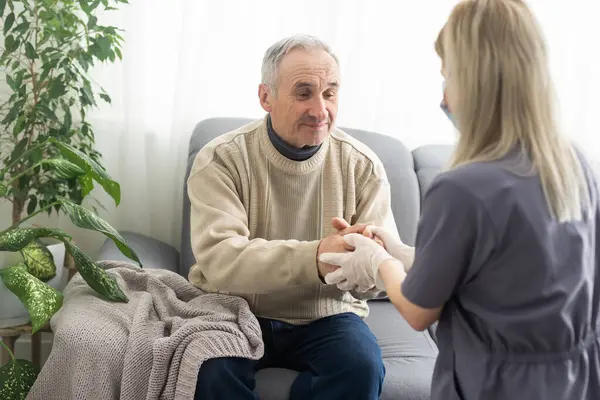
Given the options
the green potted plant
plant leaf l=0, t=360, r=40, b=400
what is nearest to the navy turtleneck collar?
the green potted plant

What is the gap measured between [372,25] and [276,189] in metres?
0.93

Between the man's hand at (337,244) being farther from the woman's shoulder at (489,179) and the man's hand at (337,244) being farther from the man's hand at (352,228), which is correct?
the woman's shoulder at (489,179)

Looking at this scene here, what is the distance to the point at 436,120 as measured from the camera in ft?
9.37

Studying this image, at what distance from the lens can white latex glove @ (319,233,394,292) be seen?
65.3 inches

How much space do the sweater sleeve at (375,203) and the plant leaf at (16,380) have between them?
95 centimetres

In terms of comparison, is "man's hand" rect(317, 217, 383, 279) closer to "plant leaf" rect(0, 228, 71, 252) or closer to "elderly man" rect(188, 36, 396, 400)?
"elderly man" rect(188, 36, 396, 400)

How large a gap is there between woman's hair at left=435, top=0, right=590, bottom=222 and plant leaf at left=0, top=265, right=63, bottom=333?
1.11 meters

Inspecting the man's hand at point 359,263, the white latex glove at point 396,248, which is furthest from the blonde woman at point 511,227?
the white latex glove at point 396,248

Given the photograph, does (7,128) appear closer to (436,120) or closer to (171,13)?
(171,13)

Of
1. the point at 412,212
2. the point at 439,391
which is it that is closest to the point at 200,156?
the point at 412,212

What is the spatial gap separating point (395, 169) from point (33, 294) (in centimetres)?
131

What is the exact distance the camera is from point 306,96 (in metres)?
2.05

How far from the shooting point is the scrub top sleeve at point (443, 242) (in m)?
1.24

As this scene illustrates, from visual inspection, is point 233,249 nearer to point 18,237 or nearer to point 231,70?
point 18,237
